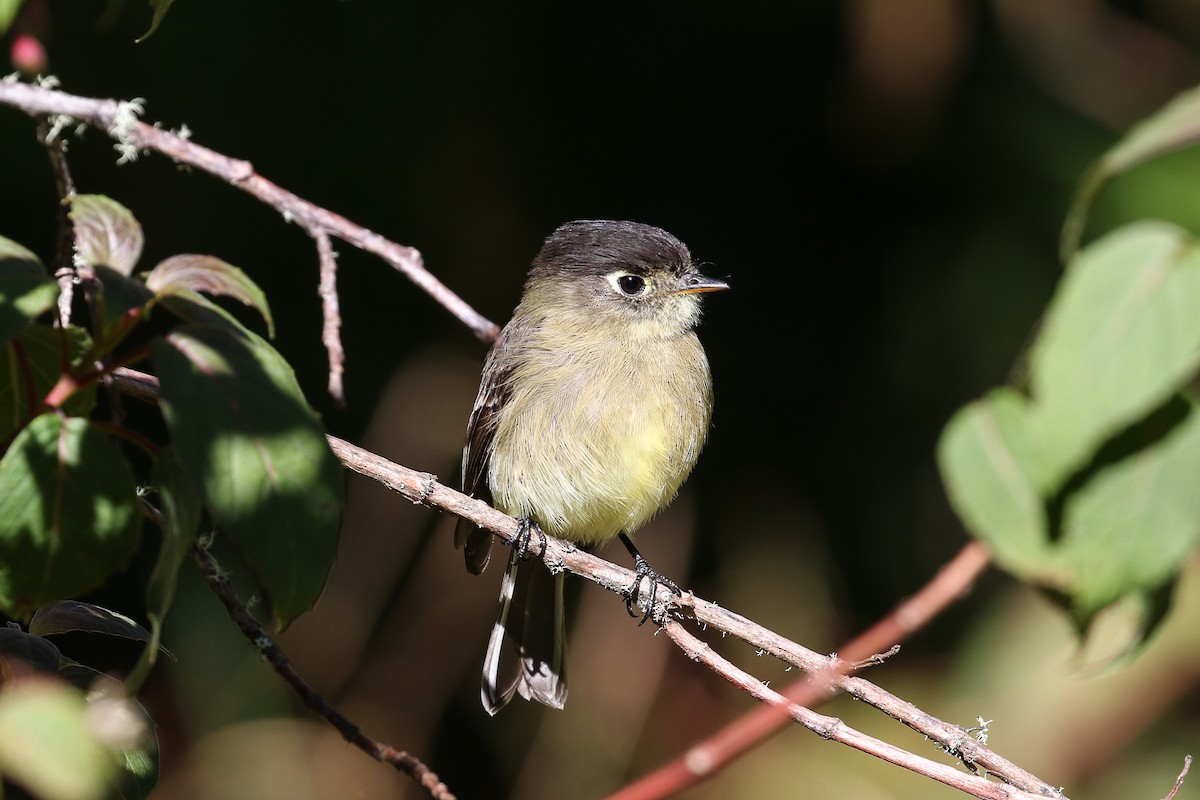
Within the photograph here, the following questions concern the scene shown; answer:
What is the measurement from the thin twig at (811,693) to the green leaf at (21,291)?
940 millimetres

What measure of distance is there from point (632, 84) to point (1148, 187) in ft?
9.32

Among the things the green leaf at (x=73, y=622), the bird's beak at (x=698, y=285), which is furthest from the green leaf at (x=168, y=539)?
the bird's beak at (x=698, y=285)

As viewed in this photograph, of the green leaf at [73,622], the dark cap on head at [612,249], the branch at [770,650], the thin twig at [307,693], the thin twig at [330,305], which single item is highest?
the dark cap on head at [612,249]

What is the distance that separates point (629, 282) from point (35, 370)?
9.47 feet

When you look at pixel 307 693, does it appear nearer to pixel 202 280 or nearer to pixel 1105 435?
pixel 202 280

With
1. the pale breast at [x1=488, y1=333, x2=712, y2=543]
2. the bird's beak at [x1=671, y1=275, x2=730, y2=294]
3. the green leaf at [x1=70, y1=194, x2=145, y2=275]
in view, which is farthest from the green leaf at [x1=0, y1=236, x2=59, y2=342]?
the bird's beak at [x1=671, y1=275, x2=730, y2=294]

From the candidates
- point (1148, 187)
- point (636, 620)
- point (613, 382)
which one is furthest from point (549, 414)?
point (1148, 187)

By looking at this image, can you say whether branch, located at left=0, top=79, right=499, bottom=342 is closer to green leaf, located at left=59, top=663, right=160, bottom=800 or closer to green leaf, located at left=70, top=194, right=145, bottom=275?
green leaf, located at left=70, top=194, right=145, bottom=275

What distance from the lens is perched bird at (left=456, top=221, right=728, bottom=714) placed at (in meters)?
3.95

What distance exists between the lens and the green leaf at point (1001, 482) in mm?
1439

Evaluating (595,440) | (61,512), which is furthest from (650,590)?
(61,512)

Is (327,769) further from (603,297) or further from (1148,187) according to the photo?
(1148,187)

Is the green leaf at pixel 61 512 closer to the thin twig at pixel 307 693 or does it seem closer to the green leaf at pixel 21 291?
the green leaf at pixel 21 291

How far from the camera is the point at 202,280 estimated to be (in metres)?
1.74
